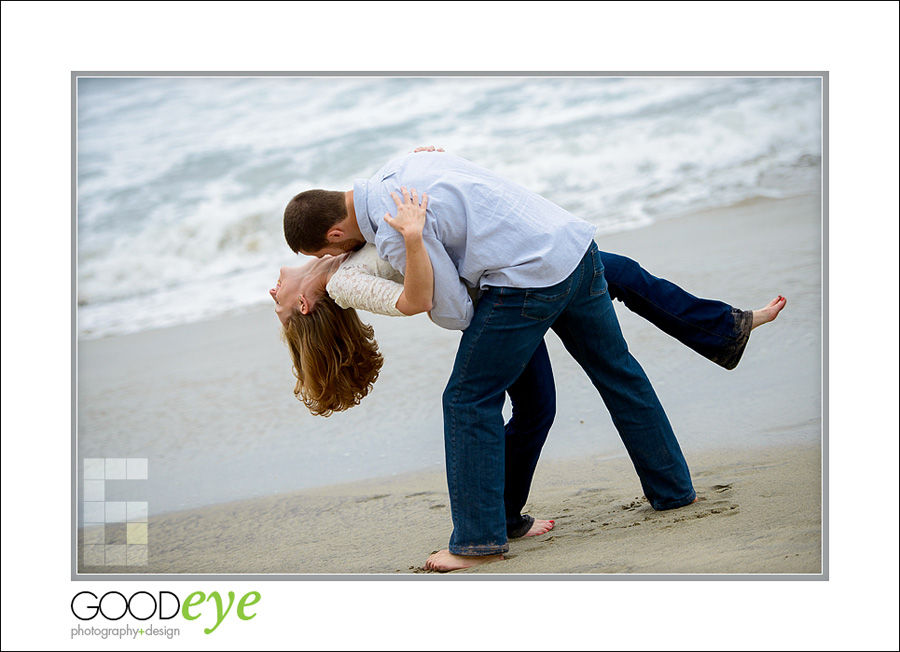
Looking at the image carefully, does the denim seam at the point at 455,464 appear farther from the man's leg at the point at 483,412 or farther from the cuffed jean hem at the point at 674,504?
the cuffed jean hem at the point at 674,504

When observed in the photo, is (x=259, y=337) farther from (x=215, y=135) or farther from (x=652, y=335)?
(x=652, y=335)

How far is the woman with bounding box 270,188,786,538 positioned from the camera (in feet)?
7.68

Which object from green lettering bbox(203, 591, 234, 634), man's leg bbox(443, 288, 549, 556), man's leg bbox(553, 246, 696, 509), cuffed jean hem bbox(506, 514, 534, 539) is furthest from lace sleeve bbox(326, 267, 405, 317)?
green lettering bbox(203, 591, 234, 634)

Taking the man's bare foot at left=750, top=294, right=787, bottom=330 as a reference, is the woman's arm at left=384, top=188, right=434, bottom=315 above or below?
above

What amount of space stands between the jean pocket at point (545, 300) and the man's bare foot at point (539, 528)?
0.72 meters

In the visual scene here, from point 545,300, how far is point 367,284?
1.42 feet

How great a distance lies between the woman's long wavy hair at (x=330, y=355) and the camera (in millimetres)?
2367

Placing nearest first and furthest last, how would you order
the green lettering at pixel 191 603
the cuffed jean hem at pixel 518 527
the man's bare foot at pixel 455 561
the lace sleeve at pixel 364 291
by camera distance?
the lace sleeve at pixel 364 291, the man's bare foot at pixel 455 561, the green lettering at pixel 191 603, the cuffed jean hem at pixel 518 527

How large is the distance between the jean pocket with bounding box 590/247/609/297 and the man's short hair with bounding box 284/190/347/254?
64 centimetres

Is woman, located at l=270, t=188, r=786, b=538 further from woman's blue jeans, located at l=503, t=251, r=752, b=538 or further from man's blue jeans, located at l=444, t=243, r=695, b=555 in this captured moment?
man's blue jeans, located at l=444, t=243, r=695, b=555

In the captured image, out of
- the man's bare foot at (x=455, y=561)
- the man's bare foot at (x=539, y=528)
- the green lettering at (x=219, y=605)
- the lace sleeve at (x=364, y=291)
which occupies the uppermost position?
the lace sleeve at (x=364, y=291)

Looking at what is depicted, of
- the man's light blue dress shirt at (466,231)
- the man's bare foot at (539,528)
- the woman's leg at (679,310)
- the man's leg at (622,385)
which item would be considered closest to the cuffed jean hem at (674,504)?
the man's leg at (622,385)

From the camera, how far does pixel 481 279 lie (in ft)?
7.16

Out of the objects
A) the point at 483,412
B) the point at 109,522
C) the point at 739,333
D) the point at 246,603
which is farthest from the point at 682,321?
the point at 109,522
